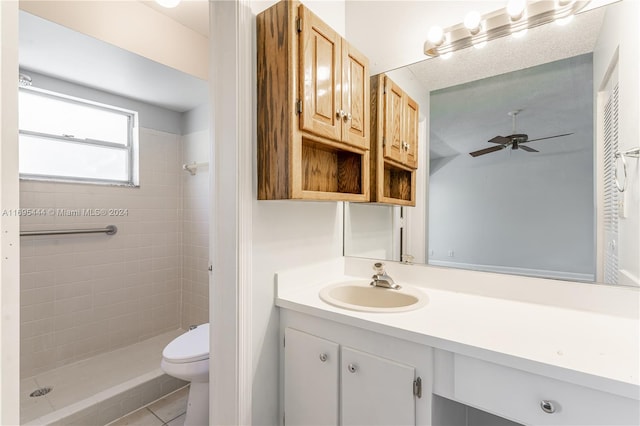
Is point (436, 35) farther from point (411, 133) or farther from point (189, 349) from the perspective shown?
point (189, 349)

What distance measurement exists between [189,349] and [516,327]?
1.57 m

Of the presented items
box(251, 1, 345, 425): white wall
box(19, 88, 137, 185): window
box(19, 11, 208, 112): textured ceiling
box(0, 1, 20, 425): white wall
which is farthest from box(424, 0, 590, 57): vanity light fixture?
box(19, 88, 137, 185): window

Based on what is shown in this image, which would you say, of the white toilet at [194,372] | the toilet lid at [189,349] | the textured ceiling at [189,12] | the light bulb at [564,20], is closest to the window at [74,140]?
the textured ceiling at [189,12]

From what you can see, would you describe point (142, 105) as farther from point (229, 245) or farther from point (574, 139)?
point (574, 139)

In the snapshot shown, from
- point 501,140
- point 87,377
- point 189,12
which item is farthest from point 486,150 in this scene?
point 87,377

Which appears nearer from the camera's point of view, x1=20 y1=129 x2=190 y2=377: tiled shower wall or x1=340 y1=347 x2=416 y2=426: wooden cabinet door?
x1=340 y1=347 x2=416 y2=426: wooden cabinet door

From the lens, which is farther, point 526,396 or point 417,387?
point 417,387

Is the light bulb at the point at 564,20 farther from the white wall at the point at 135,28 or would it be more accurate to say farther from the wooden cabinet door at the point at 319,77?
the white wall at the point at 135,28

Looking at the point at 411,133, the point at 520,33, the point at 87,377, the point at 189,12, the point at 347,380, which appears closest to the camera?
the point at 347,380

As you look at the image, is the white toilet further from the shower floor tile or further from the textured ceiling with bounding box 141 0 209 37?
the textured ceiling with bounding box 141 0 209 37

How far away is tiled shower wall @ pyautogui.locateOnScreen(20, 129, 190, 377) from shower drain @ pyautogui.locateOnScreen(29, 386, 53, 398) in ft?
0.79

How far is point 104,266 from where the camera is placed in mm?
2375

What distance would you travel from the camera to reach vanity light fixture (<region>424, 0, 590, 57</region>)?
44.8 inches

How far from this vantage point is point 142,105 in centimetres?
258
